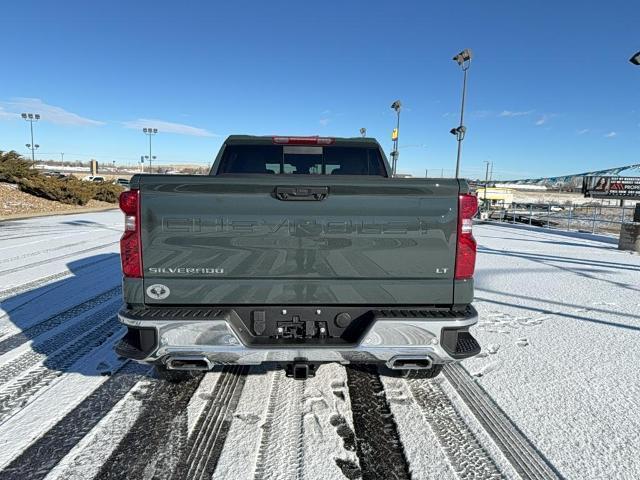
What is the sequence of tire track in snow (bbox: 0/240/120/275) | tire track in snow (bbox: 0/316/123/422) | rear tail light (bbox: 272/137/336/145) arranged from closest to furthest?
tire track in snow (bbox: 0/316/123/422) → rear tail light (bbox: 272/137/336/145) → tire track in snow (bbox: 0/240/120/275)

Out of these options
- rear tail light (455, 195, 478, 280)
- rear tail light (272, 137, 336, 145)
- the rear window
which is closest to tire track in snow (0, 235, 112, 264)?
the rear window

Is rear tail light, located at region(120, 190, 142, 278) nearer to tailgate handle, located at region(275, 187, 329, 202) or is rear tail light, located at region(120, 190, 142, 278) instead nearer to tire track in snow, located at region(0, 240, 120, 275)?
tailgate handle, located at region(275, 187, 329, 202)

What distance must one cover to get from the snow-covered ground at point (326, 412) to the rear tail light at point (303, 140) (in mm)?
2199

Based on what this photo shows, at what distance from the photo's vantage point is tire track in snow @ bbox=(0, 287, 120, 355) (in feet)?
13.1

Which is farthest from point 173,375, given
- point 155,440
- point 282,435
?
point 282,435

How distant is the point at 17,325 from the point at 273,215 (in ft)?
12.7

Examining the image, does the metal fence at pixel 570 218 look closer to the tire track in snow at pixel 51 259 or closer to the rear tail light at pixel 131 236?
the rear tail light at pixel 131 236

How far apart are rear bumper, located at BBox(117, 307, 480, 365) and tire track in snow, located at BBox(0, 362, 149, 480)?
2.11 feet

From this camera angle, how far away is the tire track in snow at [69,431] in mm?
2303

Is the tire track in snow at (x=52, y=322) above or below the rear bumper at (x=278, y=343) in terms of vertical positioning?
below

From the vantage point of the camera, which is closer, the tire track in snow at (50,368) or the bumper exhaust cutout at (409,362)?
the bumper exhaust cutout at (409,362)

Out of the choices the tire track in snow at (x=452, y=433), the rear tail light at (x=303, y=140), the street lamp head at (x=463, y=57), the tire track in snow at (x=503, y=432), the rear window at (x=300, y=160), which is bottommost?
the tire track in snow at (x=452, y=433)

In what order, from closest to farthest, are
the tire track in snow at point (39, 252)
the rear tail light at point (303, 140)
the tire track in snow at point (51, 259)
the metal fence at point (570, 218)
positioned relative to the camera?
1. the rear tail light at point (303, 140)
2. the tire track in snow at point (51, 259)
3. the tire track in snow at point (39, 252)
4. the metal fence at point (570, 218)

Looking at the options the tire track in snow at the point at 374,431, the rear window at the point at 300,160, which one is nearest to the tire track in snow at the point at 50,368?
the rear window at the point at 300,160
